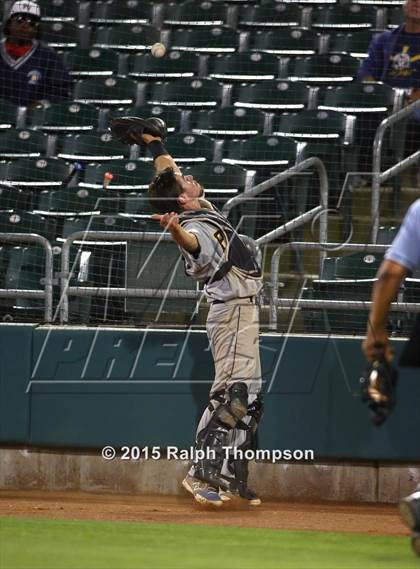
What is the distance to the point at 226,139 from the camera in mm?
11531

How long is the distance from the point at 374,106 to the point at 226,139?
1.47m

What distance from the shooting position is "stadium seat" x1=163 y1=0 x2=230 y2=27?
44.1 feet

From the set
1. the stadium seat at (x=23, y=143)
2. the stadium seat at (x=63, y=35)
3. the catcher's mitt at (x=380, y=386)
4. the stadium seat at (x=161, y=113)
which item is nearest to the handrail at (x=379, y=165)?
the stadium seat at (x=161, y=113)

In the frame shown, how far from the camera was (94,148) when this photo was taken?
37.3 ft

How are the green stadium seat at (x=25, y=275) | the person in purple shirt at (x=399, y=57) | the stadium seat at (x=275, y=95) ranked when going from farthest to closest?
the stadium seat at (x=275, y=95), the person in purple shirt at (x=399, y=57), the green stadium seat at (x=25, y=275)

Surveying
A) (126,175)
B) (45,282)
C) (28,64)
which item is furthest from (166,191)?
(28,64)

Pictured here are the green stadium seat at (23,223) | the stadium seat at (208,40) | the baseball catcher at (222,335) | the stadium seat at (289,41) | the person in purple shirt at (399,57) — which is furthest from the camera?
the stadium seat at (208,40)

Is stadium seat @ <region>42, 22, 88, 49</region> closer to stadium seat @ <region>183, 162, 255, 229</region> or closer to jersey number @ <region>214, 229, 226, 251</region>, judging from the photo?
stadium seat @ <region>183, 162, 255, 229</region>

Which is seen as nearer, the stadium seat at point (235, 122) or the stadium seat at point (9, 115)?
the stadium seat at point (235, 122)

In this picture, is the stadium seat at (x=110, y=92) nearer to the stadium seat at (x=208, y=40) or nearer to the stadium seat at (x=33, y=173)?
the stadium seat at (x=208, y=40)

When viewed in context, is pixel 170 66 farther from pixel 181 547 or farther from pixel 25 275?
pixel 181 547

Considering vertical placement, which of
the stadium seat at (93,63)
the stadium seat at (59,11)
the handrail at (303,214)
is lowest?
the handrail at (303,214)

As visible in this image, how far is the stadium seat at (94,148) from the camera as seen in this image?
11.3m

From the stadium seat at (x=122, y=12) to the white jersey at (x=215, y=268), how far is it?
6.32 metres
